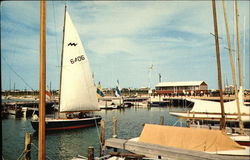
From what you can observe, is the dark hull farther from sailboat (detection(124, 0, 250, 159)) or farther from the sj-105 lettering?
sailboat (detection(124, 0, 250, 159))

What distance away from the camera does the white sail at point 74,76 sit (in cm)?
2906

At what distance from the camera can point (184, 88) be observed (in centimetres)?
9375

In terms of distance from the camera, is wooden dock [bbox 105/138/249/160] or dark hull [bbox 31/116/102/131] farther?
dark hull [bbox 31/116/102/131]

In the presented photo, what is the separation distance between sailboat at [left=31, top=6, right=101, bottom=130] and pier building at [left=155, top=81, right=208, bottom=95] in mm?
65927

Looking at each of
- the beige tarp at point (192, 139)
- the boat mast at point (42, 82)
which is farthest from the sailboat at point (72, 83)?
the boat mast at point (42, 82)

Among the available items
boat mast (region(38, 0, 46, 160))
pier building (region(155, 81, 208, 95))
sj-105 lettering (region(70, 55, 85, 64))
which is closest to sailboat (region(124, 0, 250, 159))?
boat mast (region(38, 0, 46, 160))

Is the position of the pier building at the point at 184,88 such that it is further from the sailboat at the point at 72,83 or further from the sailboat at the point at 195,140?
the sailboat at the point at 195,140

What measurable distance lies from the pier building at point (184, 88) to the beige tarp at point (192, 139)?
7762cm

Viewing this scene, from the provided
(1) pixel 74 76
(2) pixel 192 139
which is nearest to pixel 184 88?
(1) pixel 74 76

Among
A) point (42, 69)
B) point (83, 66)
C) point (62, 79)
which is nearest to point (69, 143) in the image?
point (62, 79)

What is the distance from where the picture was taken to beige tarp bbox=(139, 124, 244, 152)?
11.6 meters

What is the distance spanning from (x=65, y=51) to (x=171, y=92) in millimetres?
73938

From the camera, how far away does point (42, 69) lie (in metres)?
6.97

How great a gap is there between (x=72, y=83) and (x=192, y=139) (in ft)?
70.2
